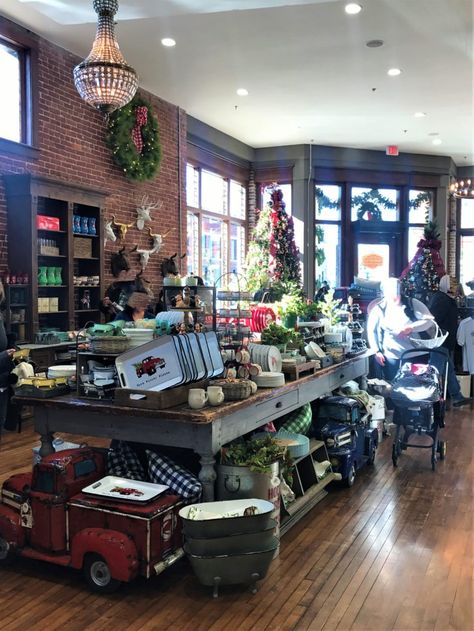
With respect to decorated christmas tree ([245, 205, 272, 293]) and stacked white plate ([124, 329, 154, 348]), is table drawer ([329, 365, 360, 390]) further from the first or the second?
decorated christmas tree ([245, 205, 272, 293])

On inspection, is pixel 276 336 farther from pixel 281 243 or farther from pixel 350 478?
pixel 281 243

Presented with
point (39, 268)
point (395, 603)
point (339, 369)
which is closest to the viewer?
point (395, 603)

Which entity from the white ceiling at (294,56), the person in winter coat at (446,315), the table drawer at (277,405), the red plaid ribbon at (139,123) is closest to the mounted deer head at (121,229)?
the red plaid ribbon at (139,123)

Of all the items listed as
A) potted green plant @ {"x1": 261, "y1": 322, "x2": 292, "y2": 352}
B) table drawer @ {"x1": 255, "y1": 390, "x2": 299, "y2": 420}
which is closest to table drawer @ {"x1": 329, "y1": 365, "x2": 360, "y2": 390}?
potted green plant @ {"x1": 261, "y1": 322, "x2": 292, "y2": 352}

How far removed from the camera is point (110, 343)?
3355 millimetres

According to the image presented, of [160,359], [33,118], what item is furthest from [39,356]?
[160,359]

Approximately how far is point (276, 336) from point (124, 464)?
1373 millimetres

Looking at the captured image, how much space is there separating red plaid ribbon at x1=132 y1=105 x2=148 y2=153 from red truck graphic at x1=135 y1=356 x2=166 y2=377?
6.06 metres

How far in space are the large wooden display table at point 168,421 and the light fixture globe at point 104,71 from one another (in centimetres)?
219

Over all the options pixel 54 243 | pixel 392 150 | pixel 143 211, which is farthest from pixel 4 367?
pixel 392 150

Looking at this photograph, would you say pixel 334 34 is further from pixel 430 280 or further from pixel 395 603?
pixel 395 603

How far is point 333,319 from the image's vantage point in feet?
18.8

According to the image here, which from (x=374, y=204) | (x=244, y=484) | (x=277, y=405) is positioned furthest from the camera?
(x=374, y=204)

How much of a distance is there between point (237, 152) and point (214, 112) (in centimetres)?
227
